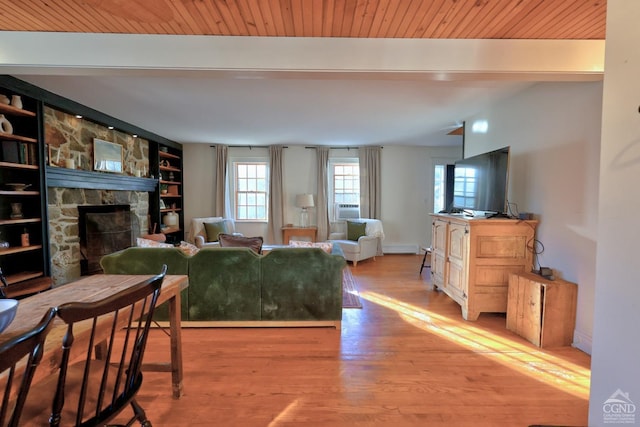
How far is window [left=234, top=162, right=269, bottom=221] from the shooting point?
254 inches

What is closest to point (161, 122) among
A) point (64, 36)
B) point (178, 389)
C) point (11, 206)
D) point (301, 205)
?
point (11, 206)

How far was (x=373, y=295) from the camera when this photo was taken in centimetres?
359

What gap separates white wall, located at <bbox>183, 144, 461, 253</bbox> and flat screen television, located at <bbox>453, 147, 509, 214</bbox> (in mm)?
2492

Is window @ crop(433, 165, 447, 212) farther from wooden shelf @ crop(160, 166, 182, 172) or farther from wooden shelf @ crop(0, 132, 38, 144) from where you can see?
wooden shelf @ crop(0, 132, 38, 144)

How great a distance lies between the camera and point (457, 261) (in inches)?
121

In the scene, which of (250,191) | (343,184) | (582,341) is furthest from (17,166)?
(582,341)

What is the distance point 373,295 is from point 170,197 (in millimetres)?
4972

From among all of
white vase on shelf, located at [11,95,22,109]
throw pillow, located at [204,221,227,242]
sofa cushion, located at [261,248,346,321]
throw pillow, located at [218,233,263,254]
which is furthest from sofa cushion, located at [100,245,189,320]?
throw pillow, located at [204,221,227,242]

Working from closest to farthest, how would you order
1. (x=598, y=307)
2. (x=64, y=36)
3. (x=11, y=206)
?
1. (x=598, y=307)
2. (x=64, y=36)
3. (x=11, y=206)

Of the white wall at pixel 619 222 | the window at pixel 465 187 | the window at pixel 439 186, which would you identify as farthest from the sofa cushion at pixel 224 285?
the window at pixel 439 186

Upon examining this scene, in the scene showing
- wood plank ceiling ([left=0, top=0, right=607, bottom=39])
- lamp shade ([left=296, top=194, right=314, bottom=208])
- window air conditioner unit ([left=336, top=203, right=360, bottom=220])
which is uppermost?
wood plank ceiling ([left=0, top=0, right=607, bottom=39])

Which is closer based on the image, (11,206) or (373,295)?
(11,206)

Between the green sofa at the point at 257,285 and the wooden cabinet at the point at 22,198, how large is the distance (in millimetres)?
1380

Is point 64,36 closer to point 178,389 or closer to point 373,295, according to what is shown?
point 178,389
